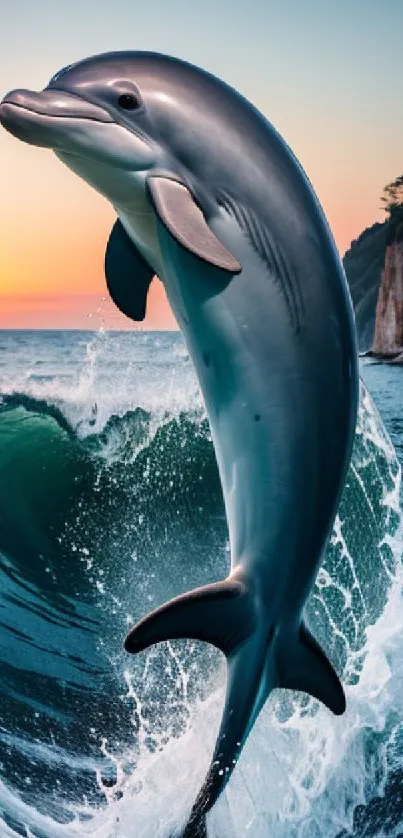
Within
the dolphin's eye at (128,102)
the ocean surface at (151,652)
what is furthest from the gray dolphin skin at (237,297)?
the ocean surface at (151,652)

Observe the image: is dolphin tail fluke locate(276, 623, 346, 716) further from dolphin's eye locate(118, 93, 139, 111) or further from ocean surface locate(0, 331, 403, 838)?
dolphin's eye locate(118, 93, 139, 111)

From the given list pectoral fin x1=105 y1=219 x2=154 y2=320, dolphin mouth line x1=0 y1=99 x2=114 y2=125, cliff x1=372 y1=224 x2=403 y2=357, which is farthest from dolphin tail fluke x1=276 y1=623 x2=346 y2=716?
cliff x1=372 y1=224 x2=403 y2=357

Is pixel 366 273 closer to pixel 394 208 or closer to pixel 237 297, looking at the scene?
pixel 394 208

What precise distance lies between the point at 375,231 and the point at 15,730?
172 m

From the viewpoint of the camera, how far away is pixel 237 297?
423 cm

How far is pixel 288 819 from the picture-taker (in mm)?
6773

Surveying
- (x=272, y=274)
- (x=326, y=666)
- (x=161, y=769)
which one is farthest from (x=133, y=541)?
(x=272, y=274)

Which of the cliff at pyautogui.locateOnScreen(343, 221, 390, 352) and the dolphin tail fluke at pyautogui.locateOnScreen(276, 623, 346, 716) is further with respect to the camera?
the cliff at pyautogui.locateOnScreen(343, 221, 390, 352)

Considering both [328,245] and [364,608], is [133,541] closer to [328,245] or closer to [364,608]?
[364,608]

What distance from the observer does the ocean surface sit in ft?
22.8

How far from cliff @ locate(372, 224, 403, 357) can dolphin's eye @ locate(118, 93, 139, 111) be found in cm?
8688

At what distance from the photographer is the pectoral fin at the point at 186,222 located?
3.92 meters

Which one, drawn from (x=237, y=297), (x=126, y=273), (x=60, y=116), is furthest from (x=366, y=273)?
(x=60, y=116)

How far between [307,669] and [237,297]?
1979mm
